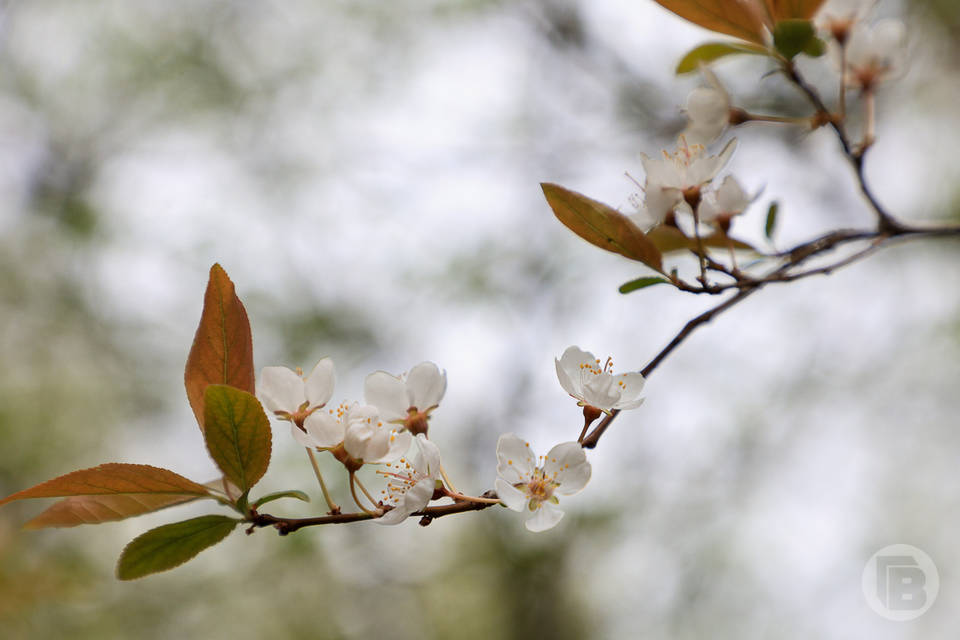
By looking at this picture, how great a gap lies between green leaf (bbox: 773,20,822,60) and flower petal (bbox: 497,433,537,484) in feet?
1.40

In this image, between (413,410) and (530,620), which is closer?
(413,410)

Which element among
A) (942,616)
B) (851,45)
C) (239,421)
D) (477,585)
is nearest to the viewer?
(239,421)

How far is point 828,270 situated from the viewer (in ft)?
2.09

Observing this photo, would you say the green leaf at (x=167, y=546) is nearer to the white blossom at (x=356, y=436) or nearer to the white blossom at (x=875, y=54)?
the white blossom at (x=356, y=436)

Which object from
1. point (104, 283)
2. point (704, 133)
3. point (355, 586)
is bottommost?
point (704, 133)

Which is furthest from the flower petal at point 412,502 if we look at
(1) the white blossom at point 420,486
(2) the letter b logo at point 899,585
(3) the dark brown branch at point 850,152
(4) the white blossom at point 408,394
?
(2) the letter b logo at point 899,585

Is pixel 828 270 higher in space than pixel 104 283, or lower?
lower

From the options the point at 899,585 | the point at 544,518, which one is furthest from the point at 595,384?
the point at 899,585

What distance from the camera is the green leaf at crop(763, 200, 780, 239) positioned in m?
0.73

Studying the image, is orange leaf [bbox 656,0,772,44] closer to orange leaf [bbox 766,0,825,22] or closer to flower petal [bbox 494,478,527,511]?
orange leaf [bbox 766,0,825,22]

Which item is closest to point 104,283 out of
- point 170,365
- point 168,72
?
point 170,365

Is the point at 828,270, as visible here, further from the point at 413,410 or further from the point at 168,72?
the point at 168,72

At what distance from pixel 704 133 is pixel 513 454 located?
1.24ft

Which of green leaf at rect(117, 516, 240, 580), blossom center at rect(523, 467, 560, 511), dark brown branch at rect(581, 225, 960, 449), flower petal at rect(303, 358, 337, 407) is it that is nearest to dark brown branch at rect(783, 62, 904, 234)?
dark brown branch at rect(581, 225, 960, 449)
